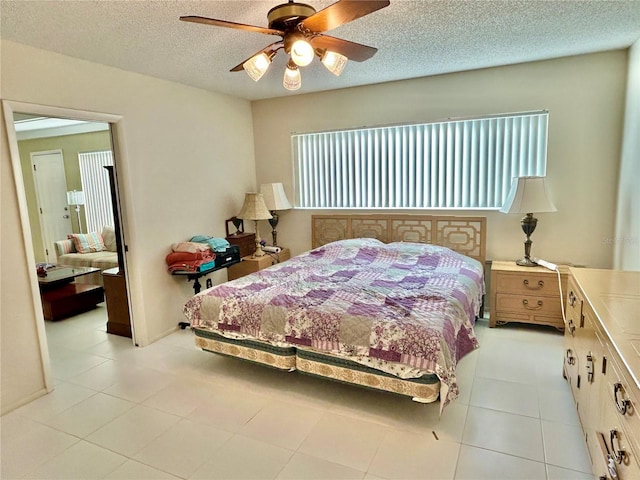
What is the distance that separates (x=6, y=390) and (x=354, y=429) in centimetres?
244

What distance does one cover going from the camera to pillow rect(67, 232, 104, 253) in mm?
5965

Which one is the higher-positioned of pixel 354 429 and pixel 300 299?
pixel 300 299

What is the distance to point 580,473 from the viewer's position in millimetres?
1883

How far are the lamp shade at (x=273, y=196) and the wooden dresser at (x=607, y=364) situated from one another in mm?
3178

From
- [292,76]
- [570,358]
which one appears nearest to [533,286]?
[570,358]

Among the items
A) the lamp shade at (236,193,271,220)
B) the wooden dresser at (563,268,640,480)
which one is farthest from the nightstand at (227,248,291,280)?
the wooden dresser at (563,268,640,480)

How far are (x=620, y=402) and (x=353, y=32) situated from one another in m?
2.63

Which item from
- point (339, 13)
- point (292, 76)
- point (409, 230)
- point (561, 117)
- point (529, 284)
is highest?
point (339, 13)

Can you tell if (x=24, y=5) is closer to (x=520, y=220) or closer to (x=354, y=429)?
(x=354, y=429)

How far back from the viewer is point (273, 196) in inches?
185

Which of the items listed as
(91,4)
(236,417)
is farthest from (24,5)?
(236,417)

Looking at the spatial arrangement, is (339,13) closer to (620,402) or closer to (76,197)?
(620,402)

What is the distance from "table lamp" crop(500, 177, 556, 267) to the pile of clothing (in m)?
2.99

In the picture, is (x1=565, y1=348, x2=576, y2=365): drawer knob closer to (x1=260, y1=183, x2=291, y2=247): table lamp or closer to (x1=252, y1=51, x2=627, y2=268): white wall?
(x1=252, y1=51, x2=627, y2=268): white wall
